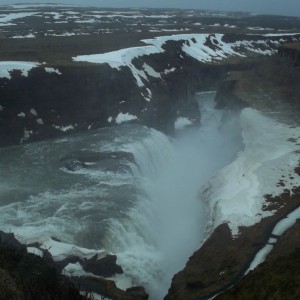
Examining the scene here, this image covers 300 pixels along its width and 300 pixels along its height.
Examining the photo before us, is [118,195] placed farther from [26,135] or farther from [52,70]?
A: [52,70]

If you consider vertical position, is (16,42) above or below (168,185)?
above

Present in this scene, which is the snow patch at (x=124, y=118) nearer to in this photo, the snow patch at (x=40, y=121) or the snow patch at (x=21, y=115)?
the snow patch at (x=40, y=121)

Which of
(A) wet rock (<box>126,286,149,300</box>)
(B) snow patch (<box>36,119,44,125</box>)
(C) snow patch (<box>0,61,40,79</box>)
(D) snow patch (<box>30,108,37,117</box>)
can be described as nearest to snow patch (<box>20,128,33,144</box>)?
(B) snow patch (<box>36,119,44,125</box>)

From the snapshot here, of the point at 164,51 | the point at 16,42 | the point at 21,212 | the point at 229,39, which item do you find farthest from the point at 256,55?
the point at 21,212

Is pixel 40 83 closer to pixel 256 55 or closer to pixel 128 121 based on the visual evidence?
pixel 128 121

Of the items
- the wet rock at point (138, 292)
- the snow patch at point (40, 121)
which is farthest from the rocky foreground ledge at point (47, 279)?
the snow patch at point (40, 121)

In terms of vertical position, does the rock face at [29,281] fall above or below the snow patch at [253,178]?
above

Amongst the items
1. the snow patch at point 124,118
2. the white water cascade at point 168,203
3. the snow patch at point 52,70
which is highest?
the snow patch at point 52,70

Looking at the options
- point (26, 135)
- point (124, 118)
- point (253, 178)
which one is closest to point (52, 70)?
point (124, 118)

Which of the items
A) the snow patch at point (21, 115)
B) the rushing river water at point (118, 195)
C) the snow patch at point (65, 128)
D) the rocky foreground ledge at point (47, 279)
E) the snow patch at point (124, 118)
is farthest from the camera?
the snow patch at point (124, 118)
